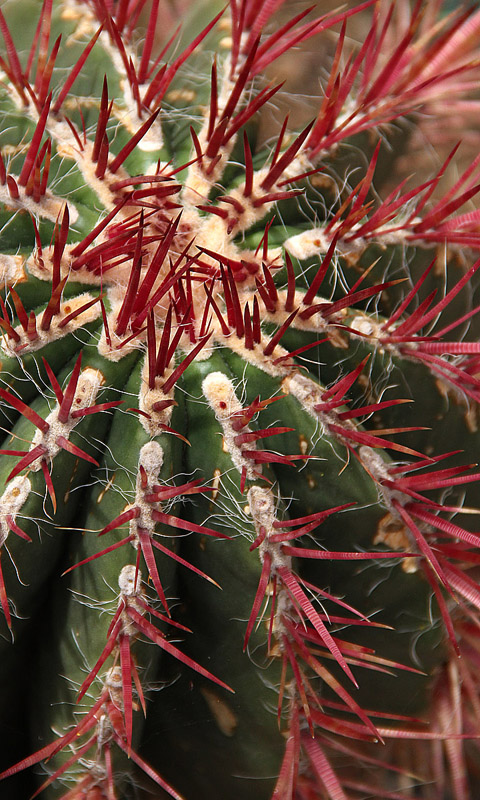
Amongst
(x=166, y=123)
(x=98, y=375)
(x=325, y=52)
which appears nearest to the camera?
(x=98, y=375)

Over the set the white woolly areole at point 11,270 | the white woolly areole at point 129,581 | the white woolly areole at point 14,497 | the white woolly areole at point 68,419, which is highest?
the white woolly areole at point 11,270

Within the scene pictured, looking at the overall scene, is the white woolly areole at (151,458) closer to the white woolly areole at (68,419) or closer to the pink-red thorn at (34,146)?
the white woolly areole at (68,419)

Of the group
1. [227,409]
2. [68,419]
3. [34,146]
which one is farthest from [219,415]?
[34,146]

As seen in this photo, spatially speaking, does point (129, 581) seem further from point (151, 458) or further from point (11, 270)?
point (11, 270)

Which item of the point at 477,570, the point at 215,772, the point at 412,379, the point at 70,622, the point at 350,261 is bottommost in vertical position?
the point at 215,772

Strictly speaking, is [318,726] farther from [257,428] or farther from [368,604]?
[257,428]

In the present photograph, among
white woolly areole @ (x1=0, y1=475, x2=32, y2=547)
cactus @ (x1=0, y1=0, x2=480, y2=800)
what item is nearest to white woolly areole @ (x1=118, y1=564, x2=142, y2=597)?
cactus @ (x1=0, y1=0, x2=480, y2=800)

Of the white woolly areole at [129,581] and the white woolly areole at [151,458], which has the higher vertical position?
the white woolly areole at [151,458]

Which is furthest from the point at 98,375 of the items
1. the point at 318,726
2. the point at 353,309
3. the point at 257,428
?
the point at 318,726

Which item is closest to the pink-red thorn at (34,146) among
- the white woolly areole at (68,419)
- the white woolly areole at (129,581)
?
the white woolly areole at (68,419)
